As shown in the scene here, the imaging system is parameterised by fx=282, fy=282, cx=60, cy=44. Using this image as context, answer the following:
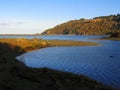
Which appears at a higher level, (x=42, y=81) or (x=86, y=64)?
(x=42, y=81)

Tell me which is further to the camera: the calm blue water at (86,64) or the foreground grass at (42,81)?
the calm blue water at (86,64)

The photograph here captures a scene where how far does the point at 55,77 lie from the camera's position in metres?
21.6

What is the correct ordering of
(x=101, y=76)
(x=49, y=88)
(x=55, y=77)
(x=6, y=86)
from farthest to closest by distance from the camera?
(x=101, y=76), (x=55, y=77), (x=49, y=88), (x=6, y=86)

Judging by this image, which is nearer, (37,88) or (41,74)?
(37,88)

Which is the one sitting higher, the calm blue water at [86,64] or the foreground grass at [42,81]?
the foreground grass at [42,81]

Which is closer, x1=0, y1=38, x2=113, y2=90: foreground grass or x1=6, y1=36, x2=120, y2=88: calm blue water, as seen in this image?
x1=0, y1=38, x2=113, y2=90: foreground grass

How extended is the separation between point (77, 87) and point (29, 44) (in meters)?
54.4

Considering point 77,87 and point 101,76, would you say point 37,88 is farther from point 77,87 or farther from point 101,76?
point 101,76

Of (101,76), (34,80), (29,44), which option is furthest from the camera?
(29,44)

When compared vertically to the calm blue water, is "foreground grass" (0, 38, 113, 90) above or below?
above

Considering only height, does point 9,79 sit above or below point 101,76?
Answer: above

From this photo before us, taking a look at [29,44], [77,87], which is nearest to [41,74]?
[77,87]

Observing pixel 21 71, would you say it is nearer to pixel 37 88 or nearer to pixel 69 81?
pixel 69 81

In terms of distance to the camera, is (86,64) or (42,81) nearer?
(42,81)
